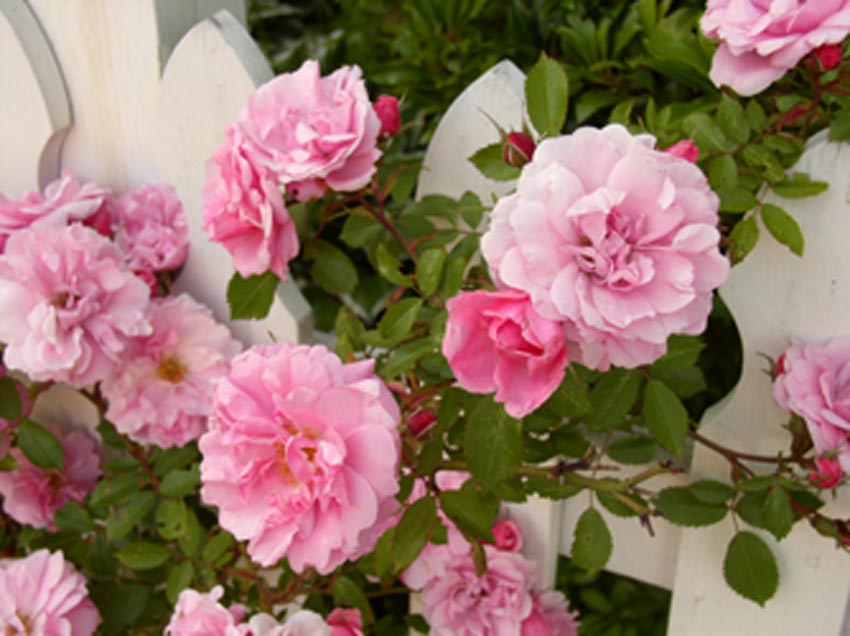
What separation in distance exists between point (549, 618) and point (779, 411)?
42 centimetres

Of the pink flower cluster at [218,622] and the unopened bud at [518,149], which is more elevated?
the unopened bud at [518,149]

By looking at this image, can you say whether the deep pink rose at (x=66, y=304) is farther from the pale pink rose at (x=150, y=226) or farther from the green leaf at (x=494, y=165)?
the green leaf at (x=494, y=165)

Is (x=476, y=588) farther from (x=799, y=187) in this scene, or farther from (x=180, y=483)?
(x=799, y=187)

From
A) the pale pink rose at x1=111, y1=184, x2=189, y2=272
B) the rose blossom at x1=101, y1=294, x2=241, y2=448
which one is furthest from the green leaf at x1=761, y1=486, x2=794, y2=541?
the pale pink rose at x1=111, y1=184, x2=189, y2=272

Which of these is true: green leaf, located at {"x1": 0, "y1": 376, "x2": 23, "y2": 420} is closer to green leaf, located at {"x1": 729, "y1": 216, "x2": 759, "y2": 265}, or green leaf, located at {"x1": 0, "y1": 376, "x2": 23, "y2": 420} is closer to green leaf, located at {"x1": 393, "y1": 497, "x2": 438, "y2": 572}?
green leaf, located at {"x1": 393, "y1": 497, "x2": 438, "y2": 572}

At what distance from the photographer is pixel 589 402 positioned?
93cm

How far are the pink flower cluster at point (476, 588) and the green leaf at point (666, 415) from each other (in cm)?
34

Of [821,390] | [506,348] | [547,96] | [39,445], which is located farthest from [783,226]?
[39,445]

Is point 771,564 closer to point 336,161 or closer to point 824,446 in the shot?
point 824,446

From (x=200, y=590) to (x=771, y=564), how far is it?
72 cm

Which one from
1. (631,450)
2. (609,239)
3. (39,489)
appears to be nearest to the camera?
(609,239)

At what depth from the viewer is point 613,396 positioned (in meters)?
0.95

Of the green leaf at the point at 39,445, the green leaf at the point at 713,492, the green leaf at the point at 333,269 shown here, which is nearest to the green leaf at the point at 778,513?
the green leaf at the point at 713,492

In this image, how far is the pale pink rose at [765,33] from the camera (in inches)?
33.6
